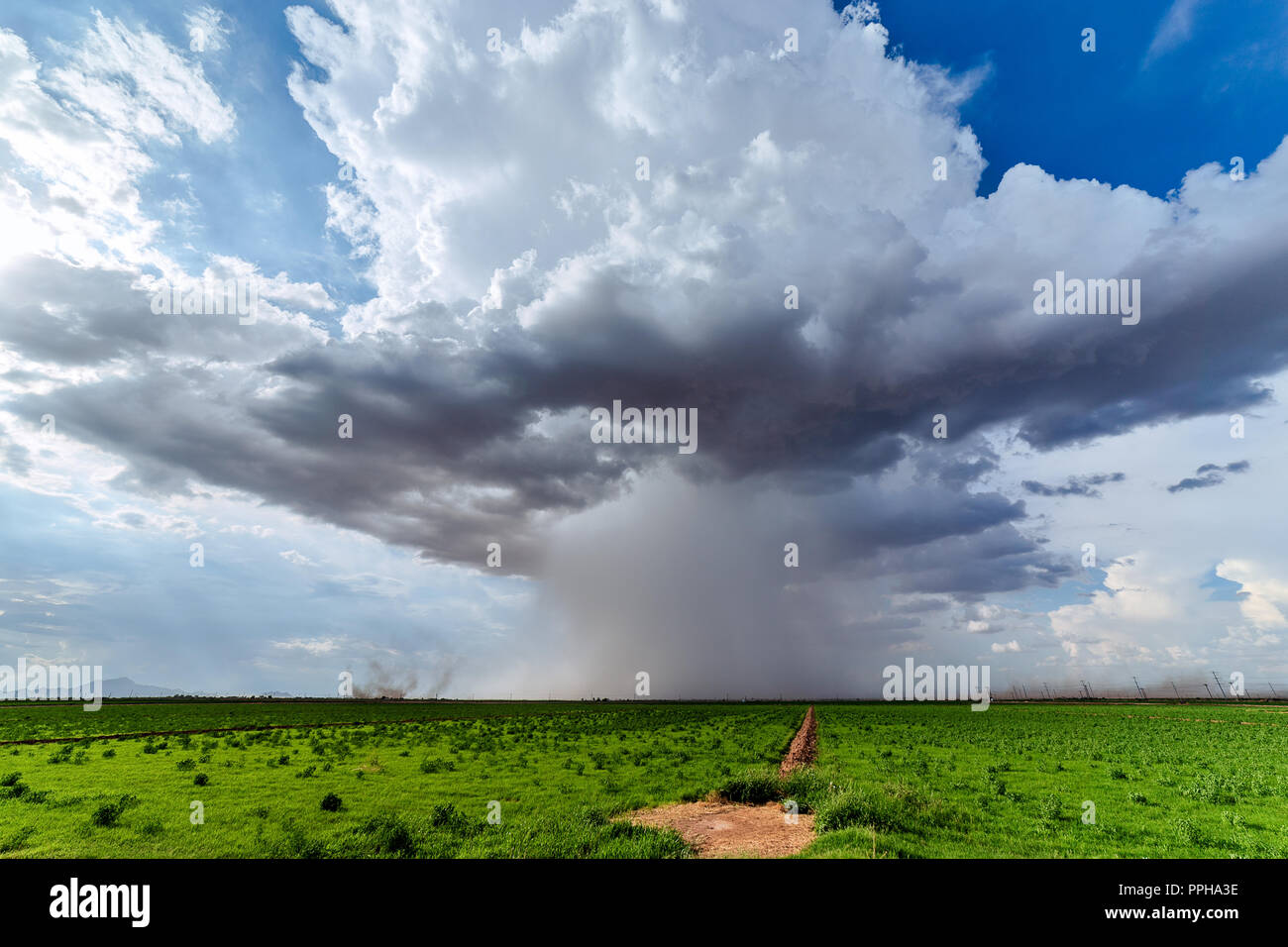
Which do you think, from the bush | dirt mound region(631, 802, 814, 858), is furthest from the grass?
dirt mound region(631, 802, 814, 858)

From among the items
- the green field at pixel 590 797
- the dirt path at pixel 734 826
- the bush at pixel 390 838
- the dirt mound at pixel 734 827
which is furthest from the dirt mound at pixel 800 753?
the bush at pixel 390 838

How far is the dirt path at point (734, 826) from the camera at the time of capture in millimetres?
14383

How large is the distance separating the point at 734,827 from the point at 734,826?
0.14 meters

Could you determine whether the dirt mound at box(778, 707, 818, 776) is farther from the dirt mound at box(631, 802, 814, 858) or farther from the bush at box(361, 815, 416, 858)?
the bush at box(361, 815, 416, 858)

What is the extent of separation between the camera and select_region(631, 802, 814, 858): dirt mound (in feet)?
47.1

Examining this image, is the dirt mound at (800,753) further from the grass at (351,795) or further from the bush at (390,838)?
the bush at (390,838)

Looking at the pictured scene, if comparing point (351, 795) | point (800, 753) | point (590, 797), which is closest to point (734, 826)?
point (590, 797)

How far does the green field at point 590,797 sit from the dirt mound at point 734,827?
0.74 metres

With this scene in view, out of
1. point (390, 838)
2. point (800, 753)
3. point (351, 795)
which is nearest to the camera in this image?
point (390, 838)

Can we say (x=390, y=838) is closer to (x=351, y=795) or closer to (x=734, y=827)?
(x=351, y=795)

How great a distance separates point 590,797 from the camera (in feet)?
68.4
